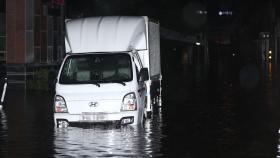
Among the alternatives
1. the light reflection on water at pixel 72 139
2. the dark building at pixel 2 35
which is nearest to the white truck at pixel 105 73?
the light reflection on water at pixel 72 139

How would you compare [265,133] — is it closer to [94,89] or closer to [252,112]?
[94,89]

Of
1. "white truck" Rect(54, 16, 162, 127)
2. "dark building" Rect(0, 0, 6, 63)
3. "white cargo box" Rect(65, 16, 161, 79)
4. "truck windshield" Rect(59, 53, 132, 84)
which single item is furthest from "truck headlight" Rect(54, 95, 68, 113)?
"dark building" Rect(0, 0, 6, 63)

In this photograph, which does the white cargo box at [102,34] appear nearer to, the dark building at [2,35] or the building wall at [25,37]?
the building wall at [25,37]

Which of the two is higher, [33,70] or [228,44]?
[228,44]

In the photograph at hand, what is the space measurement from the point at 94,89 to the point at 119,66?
3.86ft

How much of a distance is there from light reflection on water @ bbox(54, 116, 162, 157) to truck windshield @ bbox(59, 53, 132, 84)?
111cm

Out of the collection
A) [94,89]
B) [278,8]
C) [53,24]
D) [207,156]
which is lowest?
[207,156]

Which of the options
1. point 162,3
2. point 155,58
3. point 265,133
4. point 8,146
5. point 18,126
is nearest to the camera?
point 8,146

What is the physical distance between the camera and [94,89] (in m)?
16.9

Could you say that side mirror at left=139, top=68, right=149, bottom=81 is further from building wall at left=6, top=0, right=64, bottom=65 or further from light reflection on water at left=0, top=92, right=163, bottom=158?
building wall at left=6, top=0, right=64, bottom=65

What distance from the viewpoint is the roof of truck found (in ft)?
59.8

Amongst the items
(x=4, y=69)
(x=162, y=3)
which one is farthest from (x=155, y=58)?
(x=162, y=3)

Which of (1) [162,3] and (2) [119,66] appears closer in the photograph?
(2) [119,66]

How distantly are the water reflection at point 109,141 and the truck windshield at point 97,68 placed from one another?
1111 millimetres
